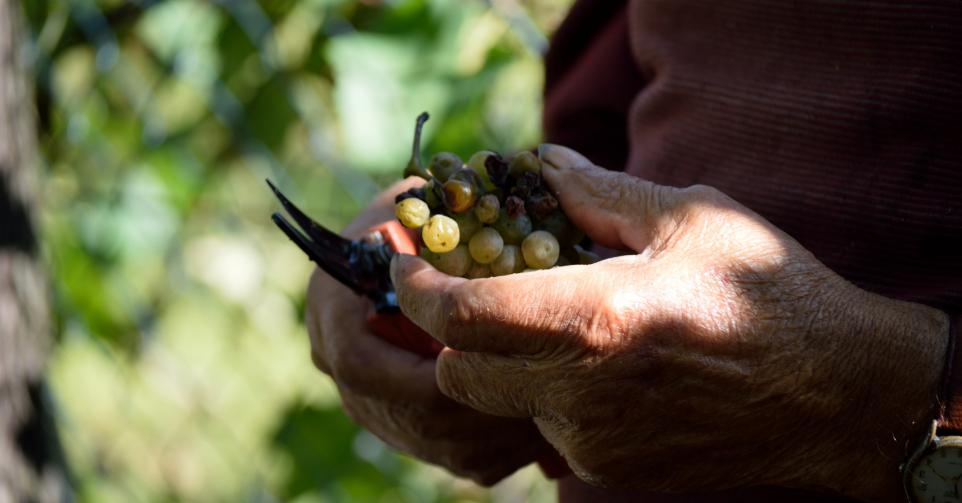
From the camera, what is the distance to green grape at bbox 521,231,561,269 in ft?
2.45

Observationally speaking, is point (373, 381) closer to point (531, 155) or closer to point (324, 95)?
→ point (531, 155)

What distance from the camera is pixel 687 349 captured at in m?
0.70

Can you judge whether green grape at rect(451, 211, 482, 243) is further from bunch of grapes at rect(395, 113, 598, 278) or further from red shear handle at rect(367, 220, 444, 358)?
red shear handle at rect(367, 220, 444, 358)

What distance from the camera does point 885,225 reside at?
848 millimetres

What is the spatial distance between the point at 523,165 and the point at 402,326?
0.23m

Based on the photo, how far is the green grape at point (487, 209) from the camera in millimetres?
736

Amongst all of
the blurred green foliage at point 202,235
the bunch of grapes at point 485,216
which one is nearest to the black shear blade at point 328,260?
the bunch of grapes at point 485,216

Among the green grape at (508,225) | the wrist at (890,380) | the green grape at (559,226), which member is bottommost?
the wrist at (890,380)

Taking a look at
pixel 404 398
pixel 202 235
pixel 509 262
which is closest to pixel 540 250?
pixel 509 262

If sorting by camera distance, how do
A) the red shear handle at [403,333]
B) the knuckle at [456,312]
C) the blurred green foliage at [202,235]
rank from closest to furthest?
the knuckle at [456,312], the red shear handle at [403,333], the blurred green foliage at [202,235]

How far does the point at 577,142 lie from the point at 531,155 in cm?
52

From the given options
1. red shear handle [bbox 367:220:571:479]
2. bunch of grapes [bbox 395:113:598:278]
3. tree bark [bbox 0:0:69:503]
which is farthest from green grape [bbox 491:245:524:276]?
tree bark [bbox 0:0:69:503]

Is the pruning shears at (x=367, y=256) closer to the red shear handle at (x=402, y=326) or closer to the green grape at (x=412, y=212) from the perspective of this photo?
the red shear handle at (x=402, y=326)

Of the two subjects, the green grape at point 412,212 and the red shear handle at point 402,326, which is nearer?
the green grape at point 412,212
